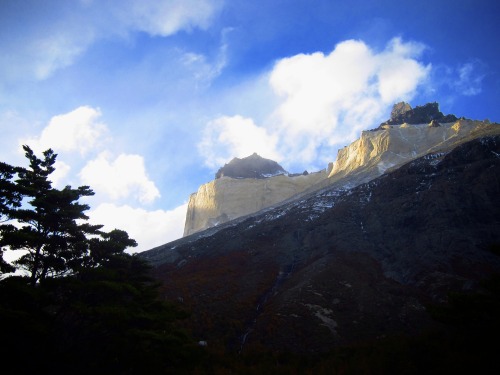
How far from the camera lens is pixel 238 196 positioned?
135500mm

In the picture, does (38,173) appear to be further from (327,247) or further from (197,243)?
(197,243)

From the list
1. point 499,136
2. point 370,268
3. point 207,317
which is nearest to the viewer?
point 207,317

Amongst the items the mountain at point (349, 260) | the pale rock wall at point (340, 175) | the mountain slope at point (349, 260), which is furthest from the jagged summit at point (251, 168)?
the mountain slope at point (349, 260)

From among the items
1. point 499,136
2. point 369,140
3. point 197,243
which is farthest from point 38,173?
point 369,140

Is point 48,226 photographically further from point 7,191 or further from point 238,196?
point 238,196

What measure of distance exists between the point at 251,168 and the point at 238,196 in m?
32.4

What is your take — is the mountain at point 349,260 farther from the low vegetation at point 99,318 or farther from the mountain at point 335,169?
the mountain at point 335,169

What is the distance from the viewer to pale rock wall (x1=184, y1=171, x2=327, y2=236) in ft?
432

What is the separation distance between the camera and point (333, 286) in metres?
35.6

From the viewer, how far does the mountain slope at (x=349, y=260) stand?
97.3ft

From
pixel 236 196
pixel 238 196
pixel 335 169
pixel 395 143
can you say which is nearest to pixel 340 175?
pixel 335 169

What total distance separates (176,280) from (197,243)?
57.6 ft

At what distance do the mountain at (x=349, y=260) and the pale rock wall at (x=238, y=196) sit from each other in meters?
61.9

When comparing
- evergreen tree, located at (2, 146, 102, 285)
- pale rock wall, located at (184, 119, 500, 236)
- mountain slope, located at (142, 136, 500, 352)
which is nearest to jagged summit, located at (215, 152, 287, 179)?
pale rock wall, located at (184, 119, 500, 236)
